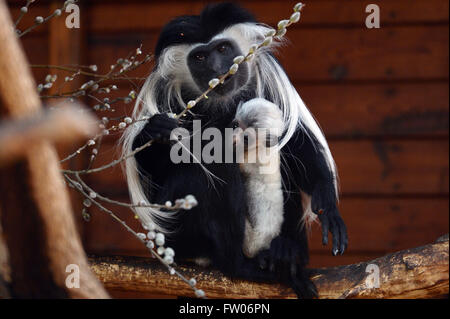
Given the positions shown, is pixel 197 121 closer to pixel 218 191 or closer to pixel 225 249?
pixel 218 191

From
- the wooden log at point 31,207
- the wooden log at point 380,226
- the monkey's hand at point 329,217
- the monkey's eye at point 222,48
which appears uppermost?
the monkey's eye at point 222,48

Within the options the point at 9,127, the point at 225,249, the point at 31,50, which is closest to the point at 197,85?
the point at 225,249

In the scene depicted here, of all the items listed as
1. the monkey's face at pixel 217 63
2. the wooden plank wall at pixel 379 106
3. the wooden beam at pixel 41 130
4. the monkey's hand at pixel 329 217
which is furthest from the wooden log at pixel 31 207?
the wooden plank wall at pixel 379 106

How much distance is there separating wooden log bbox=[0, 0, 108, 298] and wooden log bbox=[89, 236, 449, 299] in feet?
2.66

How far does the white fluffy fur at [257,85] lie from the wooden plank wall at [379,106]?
80cm

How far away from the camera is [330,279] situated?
1.74 meters

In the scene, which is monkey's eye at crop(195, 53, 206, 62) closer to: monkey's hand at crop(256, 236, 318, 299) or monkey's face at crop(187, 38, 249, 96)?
monkey's face at crop(187, 38, 249, 96)

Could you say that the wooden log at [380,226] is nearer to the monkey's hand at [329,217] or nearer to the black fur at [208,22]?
the monkey's hand at [329,217]

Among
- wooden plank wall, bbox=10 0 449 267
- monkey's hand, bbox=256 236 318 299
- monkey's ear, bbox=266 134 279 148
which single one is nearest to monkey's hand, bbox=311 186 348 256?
monkey's hand, bbox=256 236 318 299

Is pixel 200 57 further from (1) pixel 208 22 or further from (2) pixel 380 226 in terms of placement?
(2) pixel 380 226

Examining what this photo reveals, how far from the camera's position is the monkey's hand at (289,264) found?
1.74 metres

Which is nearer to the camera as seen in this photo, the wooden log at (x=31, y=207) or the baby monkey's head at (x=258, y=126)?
the wooden log at (x=31, y=207)

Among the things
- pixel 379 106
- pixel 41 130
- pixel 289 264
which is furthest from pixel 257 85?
pixel 41 130

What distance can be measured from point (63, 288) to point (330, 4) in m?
2.56
